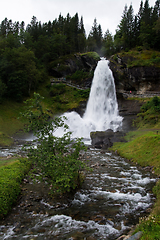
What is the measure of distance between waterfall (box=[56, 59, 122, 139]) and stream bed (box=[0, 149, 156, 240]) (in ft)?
84.4

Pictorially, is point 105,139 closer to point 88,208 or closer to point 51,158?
point 88,208

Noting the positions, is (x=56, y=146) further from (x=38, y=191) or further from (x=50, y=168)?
(x=38, y=191)

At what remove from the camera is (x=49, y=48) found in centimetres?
6812

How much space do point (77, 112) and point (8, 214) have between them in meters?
40.6

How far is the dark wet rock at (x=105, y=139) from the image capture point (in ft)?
90.8

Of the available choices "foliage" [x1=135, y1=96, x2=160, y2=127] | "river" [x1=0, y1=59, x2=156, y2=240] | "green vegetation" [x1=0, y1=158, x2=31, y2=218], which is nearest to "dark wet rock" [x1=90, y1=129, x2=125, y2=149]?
"foliage" [x1=135, y1=96, x2=160, y2=127]

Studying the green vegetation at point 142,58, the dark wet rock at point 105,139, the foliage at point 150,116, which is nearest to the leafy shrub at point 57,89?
the green vegetation at point 142,58

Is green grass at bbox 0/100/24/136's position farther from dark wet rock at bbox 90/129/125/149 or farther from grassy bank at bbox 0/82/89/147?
dark wet rock at bbox 90/129/125/149

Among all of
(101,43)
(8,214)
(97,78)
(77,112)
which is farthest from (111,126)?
(101,43)

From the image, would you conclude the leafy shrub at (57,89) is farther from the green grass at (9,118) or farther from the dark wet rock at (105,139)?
the dark wet rock at (105,139)

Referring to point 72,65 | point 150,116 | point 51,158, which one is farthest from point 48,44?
point 51,158

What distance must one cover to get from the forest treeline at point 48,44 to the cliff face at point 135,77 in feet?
54.0

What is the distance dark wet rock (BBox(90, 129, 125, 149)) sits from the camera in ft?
90.8

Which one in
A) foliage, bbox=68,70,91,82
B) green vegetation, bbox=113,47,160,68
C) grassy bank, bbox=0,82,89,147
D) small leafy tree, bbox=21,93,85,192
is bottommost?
small leafy tree, bbox=21,93,85,192
